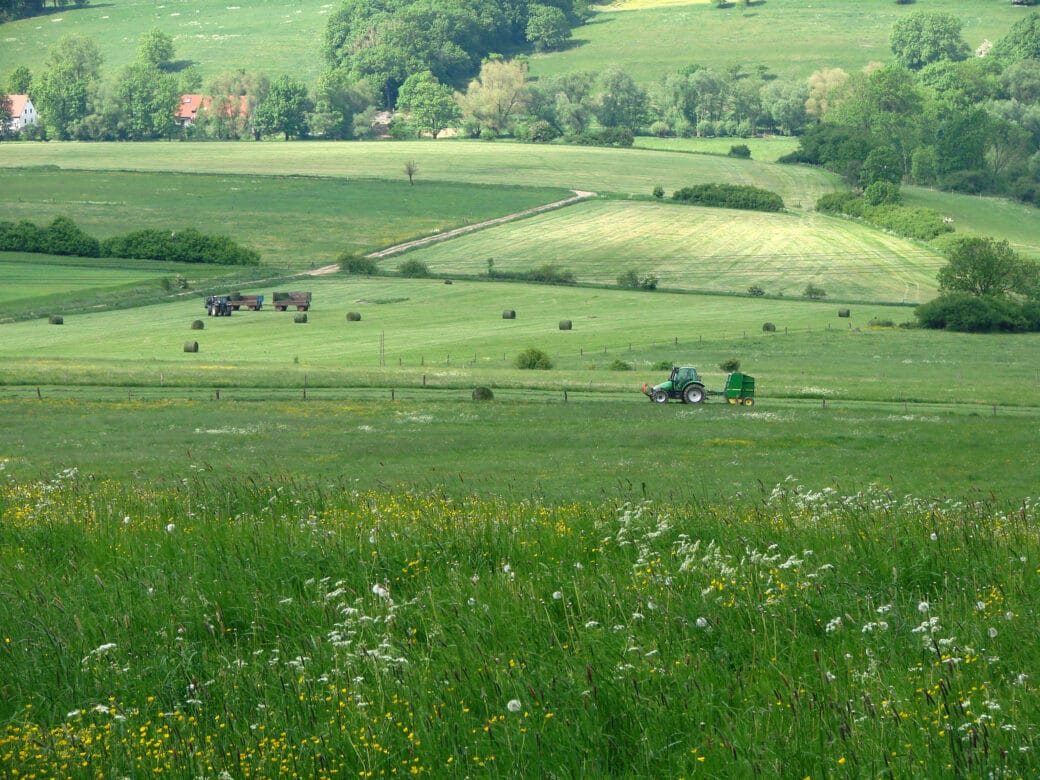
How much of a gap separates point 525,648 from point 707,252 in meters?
126

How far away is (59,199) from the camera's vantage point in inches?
6225

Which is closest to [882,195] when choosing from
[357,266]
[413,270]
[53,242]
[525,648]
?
[413,270]

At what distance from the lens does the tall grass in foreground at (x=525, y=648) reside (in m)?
7.15

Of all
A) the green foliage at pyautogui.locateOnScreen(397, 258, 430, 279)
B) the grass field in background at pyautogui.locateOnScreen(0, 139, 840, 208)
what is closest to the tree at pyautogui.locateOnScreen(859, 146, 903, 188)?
the grass field in background at pyautogui.locateOnScreen(0, 139, 840, 208)

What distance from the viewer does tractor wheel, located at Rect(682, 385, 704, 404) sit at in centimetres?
5331

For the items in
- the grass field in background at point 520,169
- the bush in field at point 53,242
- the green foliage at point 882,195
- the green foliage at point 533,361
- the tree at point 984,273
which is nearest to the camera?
the green foliage at point 533,361

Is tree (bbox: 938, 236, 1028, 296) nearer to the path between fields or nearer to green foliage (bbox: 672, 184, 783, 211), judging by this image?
green foliage (bbox: 672, 184, 783, 211)

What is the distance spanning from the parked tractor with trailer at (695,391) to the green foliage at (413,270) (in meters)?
67.5

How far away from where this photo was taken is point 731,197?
161 metres

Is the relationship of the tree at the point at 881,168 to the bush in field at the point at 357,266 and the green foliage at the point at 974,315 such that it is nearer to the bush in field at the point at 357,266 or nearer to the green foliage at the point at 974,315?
the green foliage at the point at 974,315

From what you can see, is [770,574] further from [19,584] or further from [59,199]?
[59,199]

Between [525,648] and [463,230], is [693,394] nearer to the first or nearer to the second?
[525,648]

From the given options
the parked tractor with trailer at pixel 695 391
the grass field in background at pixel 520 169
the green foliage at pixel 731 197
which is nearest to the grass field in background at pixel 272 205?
the grass field in background at pixel 520 169

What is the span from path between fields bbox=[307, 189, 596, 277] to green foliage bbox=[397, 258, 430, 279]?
795 cm
